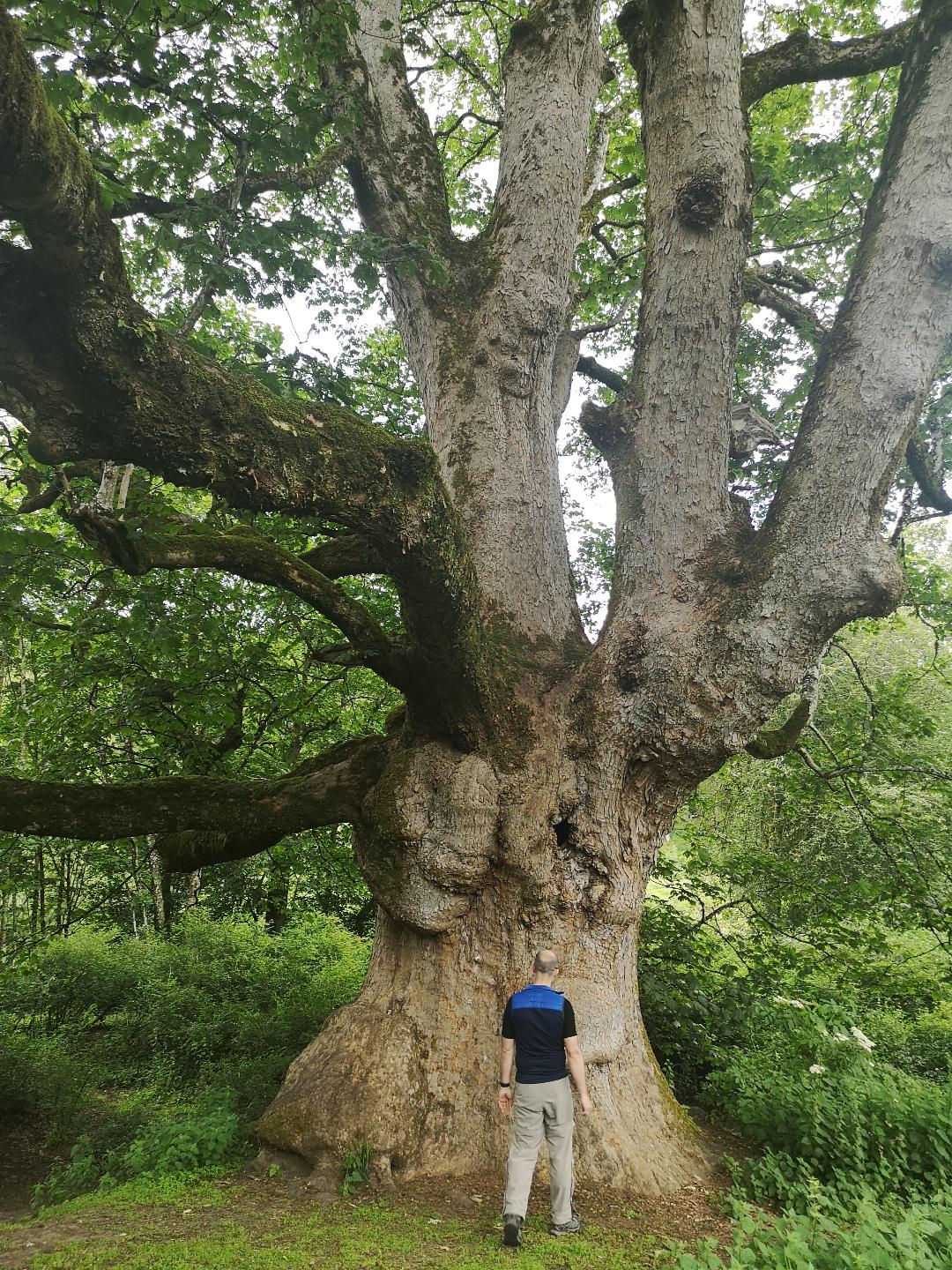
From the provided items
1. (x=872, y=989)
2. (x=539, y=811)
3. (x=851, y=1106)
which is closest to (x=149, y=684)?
(x=539, y=811)

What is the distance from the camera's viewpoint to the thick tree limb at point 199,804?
428 centimetres

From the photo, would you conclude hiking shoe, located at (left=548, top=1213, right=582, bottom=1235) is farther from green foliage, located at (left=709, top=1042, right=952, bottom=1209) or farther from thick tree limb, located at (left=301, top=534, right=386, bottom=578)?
thick tree limb, located at (left=301, top=534, right=386, bottom=578)

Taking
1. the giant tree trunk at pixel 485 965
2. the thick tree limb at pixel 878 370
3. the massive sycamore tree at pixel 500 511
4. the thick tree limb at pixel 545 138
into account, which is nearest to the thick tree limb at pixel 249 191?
the massive sycamore tree at pixel 500 511

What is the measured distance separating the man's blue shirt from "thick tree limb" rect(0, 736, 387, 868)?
1595 millimetres

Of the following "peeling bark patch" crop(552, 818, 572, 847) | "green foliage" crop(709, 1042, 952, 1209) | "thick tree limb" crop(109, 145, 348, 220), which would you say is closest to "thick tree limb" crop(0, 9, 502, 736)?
"thick tree limb" crop(109, 145, 348, 220)

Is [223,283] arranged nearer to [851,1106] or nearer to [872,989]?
[851,1106]

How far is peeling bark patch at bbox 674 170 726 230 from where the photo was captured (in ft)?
15.4

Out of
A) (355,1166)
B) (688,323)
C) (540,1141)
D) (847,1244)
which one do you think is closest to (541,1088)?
(540,1141)

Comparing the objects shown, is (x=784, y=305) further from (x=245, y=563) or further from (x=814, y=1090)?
(x=814, y=1090)

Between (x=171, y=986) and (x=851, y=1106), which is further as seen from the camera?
(x=171, y=986)

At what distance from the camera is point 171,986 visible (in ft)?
26.0

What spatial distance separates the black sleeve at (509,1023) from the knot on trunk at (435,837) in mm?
605

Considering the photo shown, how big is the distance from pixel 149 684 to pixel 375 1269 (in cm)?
504

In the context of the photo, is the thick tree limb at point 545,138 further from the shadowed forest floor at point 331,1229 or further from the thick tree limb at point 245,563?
the shadowed forest floor at point 331,1229
